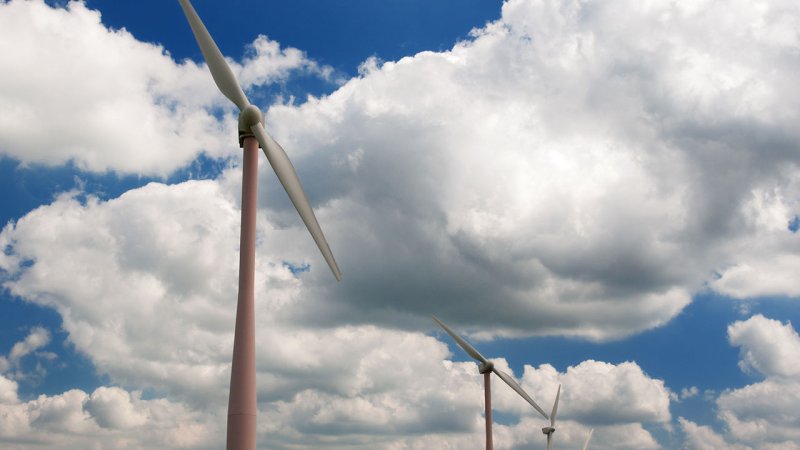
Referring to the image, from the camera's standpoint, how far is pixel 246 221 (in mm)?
39188

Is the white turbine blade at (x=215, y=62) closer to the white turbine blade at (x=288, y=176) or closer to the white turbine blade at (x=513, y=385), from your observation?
the white turbine blade at (x=288, y=176)

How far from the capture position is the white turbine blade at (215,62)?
1789 inches

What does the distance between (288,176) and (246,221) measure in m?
5.22

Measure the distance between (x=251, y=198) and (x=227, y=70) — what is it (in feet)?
33.2

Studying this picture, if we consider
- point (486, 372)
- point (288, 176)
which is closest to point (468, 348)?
point (486, 372)

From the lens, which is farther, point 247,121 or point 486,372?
point 486,372

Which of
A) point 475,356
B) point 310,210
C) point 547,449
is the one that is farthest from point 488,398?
point 310,210

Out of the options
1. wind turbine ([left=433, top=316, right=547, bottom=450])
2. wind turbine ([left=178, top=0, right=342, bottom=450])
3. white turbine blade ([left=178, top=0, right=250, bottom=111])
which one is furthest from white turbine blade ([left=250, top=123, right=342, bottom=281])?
wind turbine ([left=433, top=316, right=547, bottom=450])

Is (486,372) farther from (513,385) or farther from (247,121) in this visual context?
(247,121)

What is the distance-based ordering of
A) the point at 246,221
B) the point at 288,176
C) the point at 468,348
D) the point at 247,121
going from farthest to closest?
the point at 468,348, the point at 288,176, the point at 247,121, the point at 246,221

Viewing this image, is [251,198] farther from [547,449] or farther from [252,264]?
[547,449]

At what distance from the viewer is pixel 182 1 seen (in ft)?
148

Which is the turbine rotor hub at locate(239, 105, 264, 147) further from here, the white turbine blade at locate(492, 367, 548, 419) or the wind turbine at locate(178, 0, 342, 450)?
the white turbine blade at locate(492, 367, 548, 419)

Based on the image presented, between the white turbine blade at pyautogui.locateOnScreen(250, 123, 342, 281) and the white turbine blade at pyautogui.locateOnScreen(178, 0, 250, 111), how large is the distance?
3.52 meters
